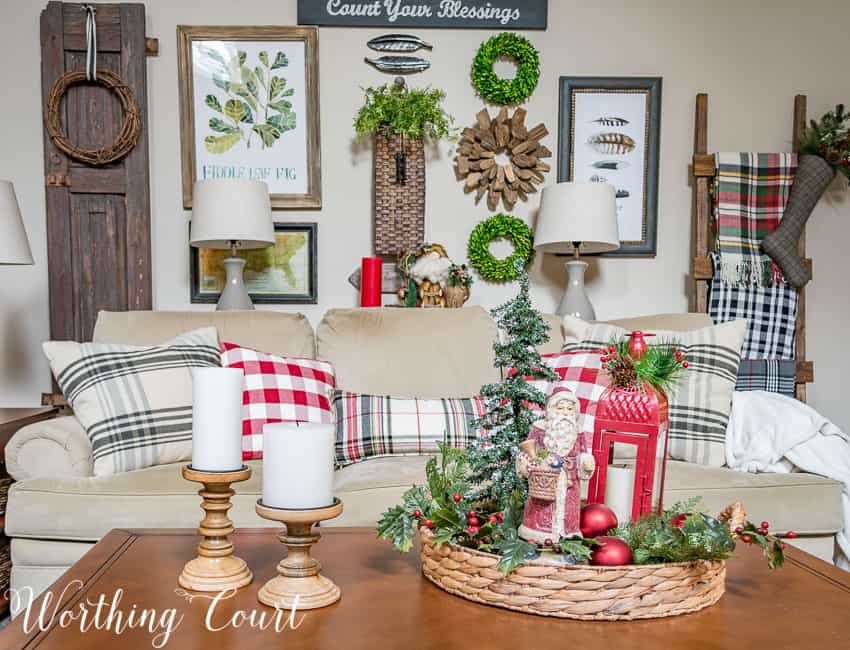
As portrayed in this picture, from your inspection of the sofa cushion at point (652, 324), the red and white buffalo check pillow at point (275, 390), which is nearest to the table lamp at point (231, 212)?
the red and white buffalo check pillow at point (275, 390)

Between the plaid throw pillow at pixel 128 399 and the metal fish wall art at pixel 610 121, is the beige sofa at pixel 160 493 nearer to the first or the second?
the plaid throw pillow at pixel 128 399

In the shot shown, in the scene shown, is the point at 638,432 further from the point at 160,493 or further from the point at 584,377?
the point at 160,493

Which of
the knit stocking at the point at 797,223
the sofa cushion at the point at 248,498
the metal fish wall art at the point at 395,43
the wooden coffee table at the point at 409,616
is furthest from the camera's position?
the metal fish wall art at the point at 395,43

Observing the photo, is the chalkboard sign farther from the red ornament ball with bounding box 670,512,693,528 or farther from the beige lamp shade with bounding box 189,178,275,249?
the red ornament ball with bounding box 670,512,693,528

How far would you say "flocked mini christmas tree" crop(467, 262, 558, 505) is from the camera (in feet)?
3.32

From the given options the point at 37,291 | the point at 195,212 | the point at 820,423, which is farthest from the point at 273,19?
the point at 820,423

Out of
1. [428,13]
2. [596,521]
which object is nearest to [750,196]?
[428,13]

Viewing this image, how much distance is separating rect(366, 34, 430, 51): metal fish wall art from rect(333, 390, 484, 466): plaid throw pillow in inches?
62.5

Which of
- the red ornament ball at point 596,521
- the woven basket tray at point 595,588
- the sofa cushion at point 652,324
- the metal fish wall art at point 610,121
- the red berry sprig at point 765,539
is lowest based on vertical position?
the woven basket tray at point 595,588

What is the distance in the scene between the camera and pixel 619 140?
2.98 metres

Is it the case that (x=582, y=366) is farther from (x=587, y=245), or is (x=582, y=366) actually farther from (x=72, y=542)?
(x=72, y=542)

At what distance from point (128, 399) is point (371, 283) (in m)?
1.06

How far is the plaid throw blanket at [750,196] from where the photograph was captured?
2881mm

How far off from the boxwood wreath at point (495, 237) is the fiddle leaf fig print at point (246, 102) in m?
0.89
